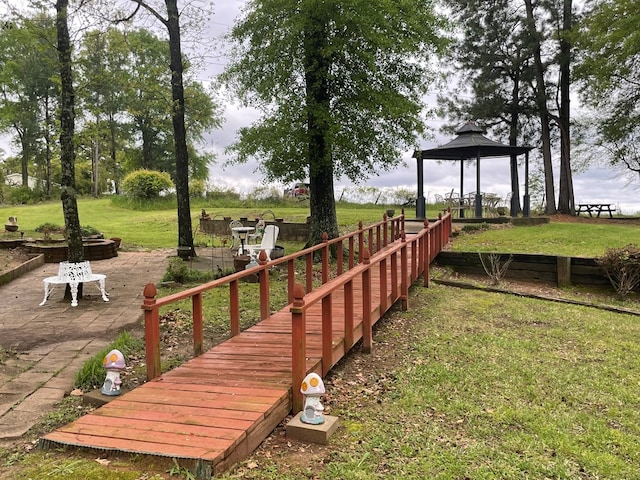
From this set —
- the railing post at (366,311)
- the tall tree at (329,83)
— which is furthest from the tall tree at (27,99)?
the railing post at (366,311)

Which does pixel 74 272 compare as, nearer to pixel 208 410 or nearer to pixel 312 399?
pixel 208 410

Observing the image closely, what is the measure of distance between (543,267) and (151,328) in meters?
7.73

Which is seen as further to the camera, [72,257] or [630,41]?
[630,41]

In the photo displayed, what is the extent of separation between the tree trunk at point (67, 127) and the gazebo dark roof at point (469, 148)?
32.3 feet

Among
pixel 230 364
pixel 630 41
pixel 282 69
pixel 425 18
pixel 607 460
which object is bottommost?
pixel 607 460

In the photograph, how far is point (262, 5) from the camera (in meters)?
9.21

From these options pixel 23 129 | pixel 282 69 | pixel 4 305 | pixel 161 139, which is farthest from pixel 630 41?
pixel 23 129

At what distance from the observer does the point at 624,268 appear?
7910 mm

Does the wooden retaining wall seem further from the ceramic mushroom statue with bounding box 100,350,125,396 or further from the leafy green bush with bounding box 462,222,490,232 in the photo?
the ceramic mushroom statue with bounding box 100,350,125,396

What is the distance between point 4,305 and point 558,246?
10114 millimetres

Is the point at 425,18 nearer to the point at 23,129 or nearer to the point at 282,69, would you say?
the point at 282,69

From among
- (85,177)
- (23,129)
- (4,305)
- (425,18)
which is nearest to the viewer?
(4,305)

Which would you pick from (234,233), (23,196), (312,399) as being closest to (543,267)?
(234,233)

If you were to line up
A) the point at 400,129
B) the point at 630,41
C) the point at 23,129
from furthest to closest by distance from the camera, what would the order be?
the point at 23,129 < the point at 630,41 < the point at 400,129
